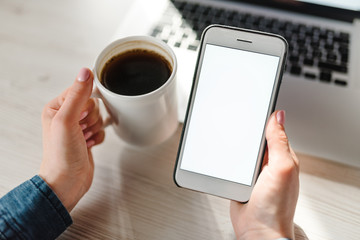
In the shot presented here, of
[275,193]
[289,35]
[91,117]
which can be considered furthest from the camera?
[289,35]

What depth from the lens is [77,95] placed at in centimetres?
40

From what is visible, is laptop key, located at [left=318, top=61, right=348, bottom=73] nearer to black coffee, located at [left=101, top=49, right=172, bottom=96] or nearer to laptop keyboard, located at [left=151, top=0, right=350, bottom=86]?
laptop keyboard, located at [left=151, top=0, right=350, bottom=86]

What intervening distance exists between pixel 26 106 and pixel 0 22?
254mm

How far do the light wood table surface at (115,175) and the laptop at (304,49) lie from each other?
0.15 ft

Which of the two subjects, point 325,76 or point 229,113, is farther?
point 325,76

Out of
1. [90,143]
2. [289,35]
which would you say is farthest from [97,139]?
[289,35]

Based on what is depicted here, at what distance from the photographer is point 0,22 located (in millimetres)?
667

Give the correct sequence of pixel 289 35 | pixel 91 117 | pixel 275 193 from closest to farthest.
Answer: pixel 275 193 → pixel 91 117 → pixel 289 35

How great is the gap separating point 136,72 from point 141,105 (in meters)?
0.10

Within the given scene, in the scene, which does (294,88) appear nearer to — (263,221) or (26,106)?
(263,221)

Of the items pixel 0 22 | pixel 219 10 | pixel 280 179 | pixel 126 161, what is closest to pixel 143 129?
pixel 126 161

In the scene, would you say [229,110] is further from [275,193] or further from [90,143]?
[90,143]

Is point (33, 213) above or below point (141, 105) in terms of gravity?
below

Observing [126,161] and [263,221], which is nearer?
[263,221]
